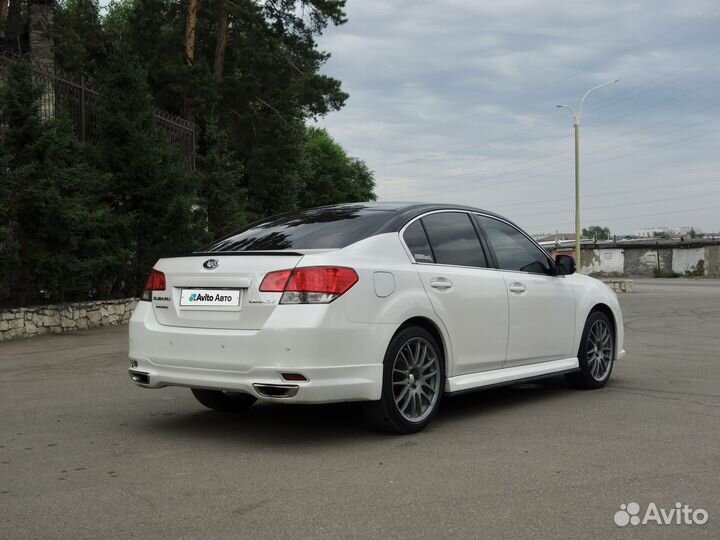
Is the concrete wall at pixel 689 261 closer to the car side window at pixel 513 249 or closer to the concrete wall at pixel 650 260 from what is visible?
the concrete wall at pixel 650 260

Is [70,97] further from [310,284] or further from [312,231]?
[310,284]

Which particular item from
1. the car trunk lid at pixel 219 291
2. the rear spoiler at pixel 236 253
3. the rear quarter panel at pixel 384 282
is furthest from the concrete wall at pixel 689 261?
the car trunk lid at pixel 219 291

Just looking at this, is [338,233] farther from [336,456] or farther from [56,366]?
[56,366]

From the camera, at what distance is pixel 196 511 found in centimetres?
419

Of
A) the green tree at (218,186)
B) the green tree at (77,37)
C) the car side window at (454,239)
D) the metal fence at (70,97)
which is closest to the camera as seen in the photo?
the car side window at (454,239)

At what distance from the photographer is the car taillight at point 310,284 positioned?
5.48 m

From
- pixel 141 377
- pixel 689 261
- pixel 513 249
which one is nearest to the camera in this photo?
pixel 141 377

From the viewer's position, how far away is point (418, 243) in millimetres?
6375

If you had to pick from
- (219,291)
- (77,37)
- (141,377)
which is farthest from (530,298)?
(77,37)

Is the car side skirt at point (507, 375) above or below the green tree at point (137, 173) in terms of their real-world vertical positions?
below

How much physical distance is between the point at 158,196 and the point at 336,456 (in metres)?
11.8

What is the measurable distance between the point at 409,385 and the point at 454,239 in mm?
1394

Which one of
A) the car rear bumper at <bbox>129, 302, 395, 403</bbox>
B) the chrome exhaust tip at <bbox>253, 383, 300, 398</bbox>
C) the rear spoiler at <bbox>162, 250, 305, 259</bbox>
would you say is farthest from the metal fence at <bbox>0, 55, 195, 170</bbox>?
the chrome exhaust tip at <bbox>253, 383, 300, 398</bbox>

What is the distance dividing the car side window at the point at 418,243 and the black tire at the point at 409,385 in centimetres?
57
